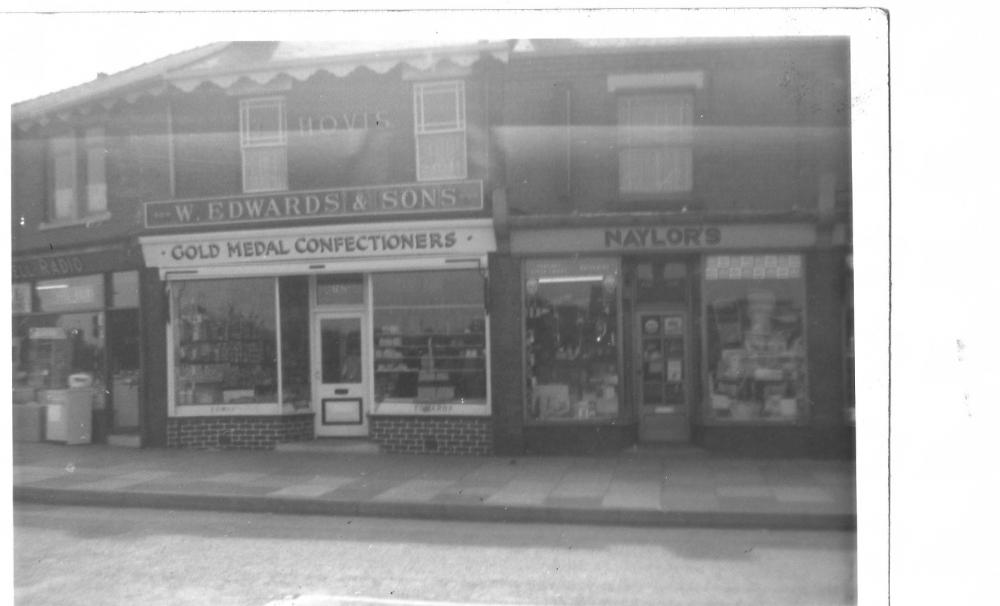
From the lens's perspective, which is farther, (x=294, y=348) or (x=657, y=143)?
(x=294, y=348)

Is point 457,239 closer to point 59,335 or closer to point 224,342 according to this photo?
point 224,342

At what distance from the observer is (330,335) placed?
3.93 metres

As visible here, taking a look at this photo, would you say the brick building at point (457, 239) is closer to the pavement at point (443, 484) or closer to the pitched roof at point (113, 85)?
the pitched roof at point (113, 85)

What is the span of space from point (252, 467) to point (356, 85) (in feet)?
5.58

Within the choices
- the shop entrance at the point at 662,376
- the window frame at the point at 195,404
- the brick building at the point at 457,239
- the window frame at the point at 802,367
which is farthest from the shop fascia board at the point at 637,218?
the window frame at the point at 195,404

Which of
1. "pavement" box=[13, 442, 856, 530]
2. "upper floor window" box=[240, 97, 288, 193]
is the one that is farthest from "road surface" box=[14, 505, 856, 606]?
"upper floor window" box=[240, 97, 288, 193]

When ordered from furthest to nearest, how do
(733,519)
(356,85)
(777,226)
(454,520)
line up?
(733,519) < (454,520) < (777,226) < (356,85)

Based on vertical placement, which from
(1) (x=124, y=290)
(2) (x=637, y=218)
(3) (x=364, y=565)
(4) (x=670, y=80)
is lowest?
(3) (x=364, y=565)

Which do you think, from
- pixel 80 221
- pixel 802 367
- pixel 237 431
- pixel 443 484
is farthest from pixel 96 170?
pixel 802 367

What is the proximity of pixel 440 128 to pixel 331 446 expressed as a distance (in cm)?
149

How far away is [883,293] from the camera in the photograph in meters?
2.28

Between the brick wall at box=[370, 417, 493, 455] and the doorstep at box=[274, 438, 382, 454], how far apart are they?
5cm

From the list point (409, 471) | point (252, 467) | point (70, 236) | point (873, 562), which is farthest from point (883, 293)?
point (70, 236)

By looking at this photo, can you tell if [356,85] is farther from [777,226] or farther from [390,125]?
[777,226]
